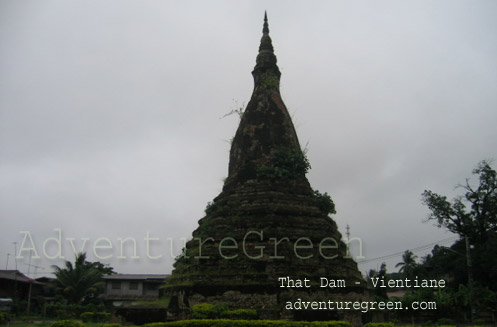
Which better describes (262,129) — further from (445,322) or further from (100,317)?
(100,317)

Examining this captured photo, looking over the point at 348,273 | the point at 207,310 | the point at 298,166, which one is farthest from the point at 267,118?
the point at 207,310

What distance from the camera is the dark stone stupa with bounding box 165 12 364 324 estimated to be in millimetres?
13719

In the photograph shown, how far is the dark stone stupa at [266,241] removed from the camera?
1372cm

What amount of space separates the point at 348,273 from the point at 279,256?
2423 millimetres

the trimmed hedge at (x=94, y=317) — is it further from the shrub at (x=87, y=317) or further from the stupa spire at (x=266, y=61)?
the stupa spire at (x=266, y=61)

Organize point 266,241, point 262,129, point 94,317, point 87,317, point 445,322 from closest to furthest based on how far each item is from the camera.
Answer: point 266,241, point 262,129, point 445,322, point 87,317, point 94,317

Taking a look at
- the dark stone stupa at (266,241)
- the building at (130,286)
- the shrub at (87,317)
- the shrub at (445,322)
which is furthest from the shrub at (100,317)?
the shrub at (445,322)

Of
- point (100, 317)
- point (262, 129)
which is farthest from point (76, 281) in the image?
point (262, 129)

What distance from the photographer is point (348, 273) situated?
586 inches

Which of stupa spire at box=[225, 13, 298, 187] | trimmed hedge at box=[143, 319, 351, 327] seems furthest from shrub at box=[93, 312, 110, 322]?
trimmed hedge at box=[143, 319, 351, 327]

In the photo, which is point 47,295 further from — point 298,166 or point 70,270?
point 298,166

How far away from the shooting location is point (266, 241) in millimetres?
14656

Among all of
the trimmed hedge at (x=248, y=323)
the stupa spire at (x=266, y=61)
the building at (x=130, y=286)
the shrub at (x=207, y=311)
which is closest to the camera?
the trimmed hedge at (x=248, y=323)

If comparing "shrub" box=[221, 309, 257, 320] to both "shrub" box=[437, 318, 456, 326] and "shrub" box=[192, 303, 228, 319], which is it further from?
"shrub" box=[437, 318, 456, 326]
